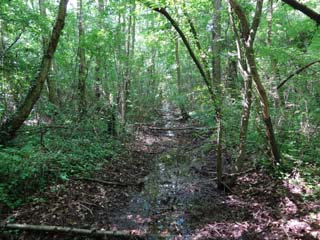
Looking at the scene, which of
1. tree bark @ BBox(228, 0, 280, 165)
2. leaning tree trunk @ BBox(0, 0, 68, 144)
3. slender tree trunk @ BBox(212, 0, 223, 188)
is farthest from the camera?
leaning tree trunk @ BBox(0, 0, 68, 144)

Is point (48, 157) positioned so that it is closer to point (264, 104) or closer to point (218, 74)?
point (264, 104)

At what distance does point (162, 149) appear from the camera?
11711 mm

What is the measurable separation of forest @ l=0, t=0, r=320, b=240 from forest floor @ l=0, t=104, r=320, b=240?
3cm

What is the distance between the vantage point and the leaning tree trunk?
757 centimetres

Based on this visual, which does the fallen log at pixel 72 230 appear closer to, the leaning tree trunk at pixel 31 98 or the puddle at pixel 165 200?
the puddle at pixel 165 200

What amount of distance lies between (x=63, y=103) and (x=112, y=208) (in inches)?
274

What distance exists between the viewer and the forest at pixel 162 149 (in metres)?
5.35

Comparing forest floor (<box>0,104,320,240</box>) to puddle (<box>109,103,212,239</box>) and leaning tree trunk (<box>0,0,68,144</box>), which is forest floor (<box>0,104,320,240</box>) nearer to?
puddle (<box>109,103,212,239</box>)

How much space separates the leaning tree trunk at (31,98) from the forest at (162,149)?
29 millimetres

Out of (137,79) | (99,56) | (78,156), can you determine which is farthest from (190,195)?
(137,79)

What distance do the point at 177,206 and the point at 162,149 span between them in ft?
17.7

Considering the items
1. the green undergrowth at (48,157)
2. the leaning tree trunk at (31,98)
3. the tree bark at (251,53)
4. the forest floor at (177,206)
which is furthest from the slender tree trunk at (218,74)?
the leaning tree trunk at (31,98)

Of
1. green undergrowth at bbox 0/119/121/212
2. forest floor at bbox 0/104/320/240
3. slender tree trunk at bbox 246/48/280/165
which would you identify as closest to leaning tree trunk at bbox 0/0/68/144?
green undergrowth at bbox 0/119/121/212

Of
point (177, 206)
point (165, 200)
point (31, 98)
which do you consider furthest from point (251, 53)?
point (31, 98)
